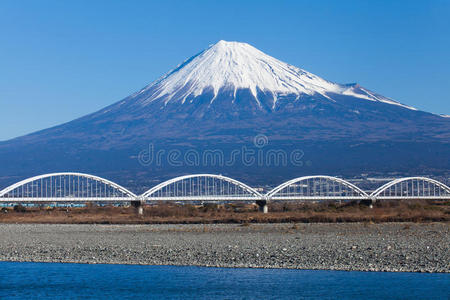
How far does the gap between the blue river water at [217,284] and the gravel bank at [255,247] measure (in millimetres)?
1342

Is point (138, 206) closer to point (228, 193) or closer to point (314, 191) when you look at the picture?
point (314, 191)

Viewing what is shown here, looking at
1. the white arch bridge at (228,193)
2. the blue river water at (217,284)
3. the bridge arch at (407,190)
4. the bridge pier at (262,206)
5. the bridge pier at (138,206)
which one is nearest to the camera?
the blue river water at (217,284)

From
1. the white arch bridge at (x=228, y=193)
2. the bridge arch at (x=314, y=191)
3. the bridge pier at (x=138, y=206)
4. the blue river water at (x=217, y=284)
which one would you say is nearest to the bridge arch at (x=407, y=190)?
the white arch bridge at (x=228, y=193)

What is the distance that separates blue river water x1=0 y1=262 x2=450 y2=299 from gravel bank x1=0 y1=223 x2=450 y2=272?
1342 mm

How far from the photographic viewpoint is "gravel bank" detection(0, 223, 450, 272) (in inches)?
1109

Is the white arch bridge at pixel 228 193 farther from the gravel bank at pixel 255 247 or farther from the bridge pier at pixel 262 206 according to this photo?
the gravel bank at pixel 255 247

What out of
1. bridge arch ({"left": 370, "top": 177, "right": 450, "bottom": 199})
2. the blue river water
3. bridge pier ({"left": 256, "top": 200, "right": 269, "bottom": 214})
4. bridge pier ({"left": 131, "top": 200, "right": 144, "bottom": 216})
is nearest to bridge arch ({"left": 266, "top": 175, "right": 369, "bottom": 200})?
bridge pier ({"left": 256, "top": 200, "right": 269, "bottom": 214})

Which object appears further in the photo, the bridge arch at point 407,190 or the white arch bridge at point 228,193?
the bridge arch at point 407,190

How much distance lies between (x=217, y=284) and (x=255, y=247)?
818cm

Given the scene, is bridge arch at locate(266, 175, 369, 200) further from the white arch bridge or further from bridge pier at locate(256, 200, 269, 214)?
bridge pier at locate(256, 200, 269, 214)

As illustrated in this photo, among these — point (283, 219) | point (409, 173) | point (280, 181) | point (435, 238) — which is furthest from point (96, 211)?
point (409, 173)

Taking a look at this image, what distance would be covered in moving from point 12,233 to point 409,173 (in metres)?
150

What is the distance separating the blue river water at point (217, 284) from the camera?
926 inches

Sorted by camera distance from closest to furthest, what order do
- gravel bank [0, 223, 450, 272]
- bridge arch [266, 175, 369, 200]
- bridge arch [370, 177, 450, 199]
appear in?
1. gravel bank [0, 223, 450, 272]
2. bridge arch [266, 175, 369, 200]
3. bridge arch [370, 177, 450, 199]
